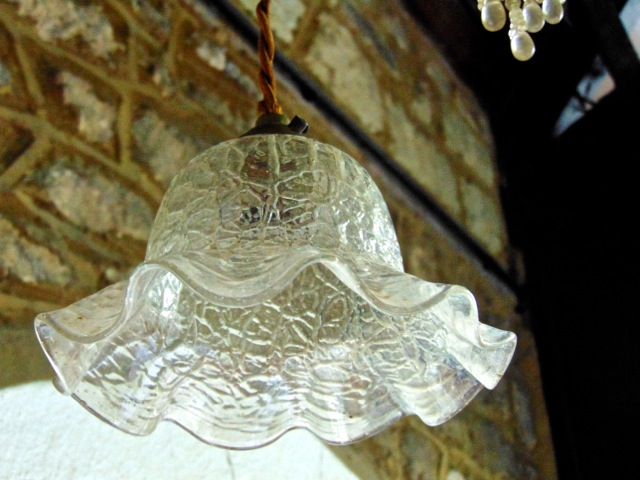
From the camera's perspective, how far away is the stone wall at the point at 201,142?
115cm

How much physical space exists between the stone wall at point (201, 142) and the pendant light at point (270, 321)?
0.32 metres

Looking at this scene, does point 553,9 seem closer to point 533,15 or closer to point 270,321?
point 533,15

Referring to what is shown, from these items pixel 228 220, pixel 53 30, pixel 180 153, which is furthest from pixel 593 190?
pixel 228 220

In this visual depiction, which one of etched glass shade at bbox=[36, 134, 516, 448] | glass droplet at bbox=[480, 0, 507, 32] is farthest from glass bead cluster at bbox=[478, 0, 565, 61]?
etched glass shade at bbox=[36, 134, 516, 448]

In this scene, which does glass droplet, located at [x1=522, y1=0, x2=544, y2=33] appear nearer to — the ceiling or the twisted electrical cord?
the twisted electrical cord

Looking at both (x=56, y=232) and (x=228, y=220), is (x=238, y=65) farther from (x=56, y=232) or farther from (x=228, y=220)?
(x=228, y=220)

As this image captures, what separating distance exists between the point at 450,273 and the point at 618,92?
941 millimetres

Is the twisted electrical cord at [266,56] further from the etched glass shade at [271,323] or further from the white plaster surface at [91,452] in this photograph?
the white plaster surface at [91,452]

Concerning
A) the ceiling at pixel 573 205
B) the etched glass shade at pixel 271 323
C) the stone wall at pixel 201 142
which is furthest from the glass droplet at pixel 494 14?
the ceiling at pixel 573 205

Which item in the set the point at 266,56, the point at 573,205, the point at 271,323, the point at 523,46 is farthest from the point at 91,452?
the point at 573,205

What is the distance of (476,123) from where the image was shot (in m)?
2.73

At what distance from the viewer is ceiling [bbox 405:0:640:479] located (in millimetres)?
2146

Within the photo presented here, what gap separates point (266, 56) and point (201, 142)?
2.17ft

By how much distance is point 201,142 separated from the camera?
4.91 ft
